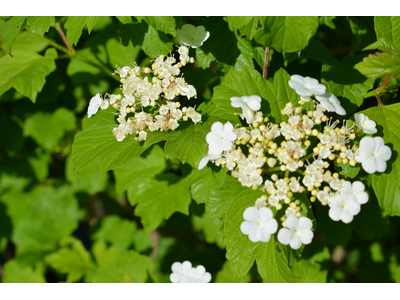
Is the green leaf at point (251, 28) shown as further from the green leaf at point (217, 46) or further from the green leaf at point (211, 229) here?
the green leaf at point (211, 229)

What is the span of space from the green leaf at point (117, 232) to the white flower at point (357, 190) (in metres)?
2.34

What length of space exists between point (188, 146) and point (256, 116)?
12.3 inches

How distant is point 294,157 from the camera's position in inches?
49.2

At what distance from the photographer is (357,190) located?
1.26 meters

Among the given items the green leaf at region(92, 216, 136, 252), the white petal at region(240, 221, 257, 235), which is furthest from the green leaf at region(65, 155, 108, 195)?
the white petal at region(240, 221, 257, 235)

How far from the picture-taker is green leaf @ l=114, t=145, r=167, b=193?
2.25m

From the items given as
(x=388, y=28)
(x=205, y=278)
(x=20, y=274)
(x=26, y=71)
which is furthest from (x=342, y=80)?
(x=20, y=274)

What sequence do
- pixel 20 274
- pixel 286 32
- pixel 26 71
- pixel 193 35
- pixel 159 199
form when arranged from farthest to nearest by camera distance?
1. pixel 20 274
2. pixel 159 199
3. pixel 26 71
4. pixel 193 35
5. pixel 286 32

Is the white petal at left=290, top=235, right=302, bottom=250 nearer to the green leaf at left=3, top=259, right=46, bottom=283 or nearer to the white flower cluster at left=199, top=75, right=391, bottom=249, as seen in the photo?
the white flower cluster at left=199, top=75, right=391, bottom=249

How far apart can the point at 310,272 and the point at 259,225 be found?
4.43 feet

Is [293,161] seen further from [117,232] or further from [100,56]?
[117,232]

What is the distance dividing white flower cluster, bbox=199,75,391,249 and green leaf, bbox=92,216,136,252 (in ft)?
6.91
